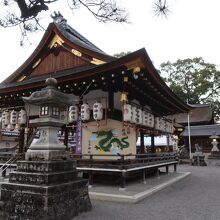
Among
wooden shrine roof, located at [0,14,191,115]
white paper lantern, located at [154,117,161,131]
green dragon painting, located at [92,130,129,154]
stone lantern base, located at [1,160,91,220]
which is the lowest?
stone lantern base, located at [1,160,91,220]

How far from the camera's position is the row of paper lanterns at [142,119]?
1019 cm

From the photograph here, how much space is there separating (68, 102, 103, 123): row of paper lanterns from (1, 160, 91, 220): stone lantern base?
3.69 metres

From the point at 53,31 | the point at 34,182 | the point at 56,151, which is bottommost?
the point at 34,182

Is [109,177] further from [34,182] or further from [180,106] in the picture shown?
[180,106]

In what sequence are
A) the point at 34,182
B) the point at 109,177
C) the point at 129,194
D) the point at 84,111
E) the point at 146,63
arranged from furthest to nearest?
the point at 109,177 → the point at 84,111 → the point at 146,63 → the point at 129,194 → the point at 34,182

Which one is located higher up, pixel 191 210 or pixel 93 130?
pixel 93 130

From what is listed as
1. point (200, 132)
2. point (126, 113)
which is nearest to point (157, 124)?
point (126, 113)

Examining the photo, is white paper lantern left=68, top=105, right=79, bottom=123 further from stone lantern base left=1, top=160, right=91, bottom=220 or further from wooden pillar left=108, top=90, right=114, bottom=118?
stone lantern base left=1, top=160, right=91, bottom=220

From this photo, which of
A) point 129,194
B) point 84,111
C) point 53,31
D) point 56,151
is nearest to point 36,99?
point 56,151

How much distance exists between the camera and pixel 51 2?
5340mm

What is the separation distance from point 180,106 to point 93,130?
6842mm

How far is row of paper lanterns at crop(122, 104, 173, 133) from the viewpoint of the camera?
10188mm

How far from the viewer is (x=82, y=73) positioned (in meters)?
10.1

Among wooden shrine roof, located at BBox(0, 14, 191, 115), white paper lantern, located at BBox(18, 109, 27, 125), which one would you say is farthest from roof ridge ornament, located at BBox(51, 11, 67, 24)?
white paper lantern, located at BBox(18, 109, 27, 125)
